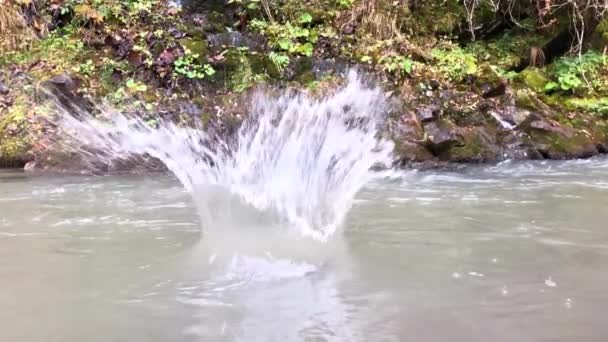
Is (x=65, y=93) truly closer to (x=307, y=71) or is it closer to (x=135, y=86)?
(x=135, y=86)

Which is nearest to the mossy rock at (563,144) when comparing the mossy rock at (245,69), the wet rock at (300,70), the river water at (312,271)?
the river water at (312,271)

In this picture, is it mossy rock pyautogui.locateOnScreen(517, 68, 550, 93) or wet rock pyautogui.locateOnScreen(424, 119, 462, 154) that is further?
mossy rock pyautogui.locateOnScreen(517, 68, 550, 93)

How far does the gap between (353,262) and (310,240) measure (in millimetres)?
604

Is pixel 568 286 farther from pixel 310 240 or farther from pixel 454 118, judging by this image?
pixel 454 118

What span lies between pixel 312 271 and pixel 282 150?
2411 millimetres

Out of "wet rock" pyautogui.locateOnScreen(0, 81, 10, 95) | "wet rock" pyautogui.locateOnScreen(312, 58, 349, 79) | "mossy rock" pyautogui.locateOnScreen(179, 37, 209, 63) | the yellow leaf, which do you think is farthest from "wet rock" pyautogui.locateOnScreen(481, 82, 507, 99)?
"wet rock" pyautogui.locateOnScreen(0, 81, 10, 95)

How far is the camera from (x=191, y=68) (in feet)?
33.0

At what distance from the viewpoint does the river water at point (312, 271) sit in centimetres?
308

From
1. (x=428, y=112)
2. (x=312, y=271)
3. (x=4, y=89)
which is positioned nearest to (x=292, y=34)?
(x=428, y=112)

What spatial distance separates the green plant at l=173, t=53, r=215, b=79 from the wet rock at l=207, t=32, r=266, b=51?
1.67 feet

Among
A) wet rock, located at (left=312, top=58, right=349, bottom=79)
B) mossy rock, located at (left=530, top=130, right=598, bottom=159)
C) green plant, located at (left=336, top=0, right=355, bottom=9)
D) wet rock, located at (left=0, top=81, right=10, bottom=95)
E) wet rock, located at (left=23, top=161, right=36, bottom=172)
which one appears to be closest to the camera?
wet rock, located at (left=23, top=161, right=36, bottom=172)

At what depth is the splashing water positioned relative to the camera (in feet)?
17.5

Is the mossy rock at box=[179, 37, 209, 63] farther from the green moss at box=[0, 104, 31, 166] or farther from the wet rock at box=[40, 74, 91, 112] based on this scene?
the green moss at box=[0, 104, 31, 166]

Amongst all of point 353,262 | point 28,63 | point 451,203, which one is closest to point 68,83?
point 28,63
